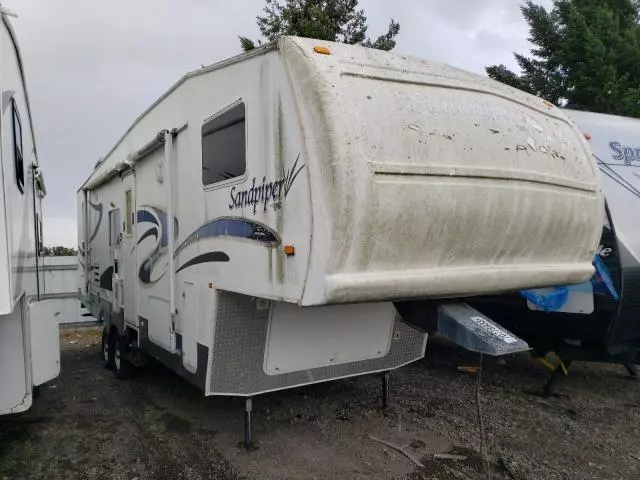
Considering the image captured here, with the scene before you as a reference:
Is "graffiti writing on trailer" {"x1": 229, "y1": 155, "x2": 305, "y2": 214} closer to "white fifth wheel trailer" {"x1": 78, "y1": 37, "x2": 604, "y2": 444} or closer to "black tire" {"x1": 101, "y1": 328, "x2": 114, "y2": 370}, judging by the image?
"white fifth wheel trailer" {"x1": 78, "y1": 37, "x2": 604, "y2": 444}

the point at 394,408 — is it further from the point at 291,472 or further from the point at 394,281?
the point at 394,281

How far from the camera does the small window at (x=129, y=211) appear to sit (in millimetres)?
6332

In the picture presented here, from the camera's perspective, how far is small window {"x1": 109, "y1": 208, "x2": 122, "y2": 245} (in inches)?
277

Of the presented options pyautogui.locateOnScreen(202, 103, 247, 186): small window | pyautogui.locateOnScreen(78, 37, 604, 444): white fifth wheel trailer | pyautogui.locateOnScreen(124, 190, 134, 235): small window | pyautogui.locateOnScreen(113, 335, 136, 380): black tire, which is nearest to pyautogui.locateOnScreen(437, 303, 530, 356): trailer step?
pyautogui.locateOnScreen(78, 37, 604, 444): white fifth wheel trailer

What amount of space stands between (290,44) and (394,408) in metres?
3.93

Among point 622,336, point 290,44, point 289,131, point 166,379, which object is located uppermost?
point 290,44

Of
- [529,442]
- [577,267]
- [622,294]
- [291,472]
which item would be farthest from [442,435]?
[622,294]

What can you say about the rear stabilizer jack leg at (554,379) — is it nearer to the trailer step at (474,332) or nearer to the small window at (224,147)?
the trailer step at (474,332)

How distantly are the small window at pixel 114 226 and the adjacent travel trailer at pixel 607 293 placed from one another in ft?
16.5

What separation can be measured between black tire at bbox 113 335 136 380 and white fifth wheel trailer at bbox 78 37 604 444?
69.0 inches

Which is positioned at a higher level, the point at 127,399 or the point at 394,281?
the point at 394,281

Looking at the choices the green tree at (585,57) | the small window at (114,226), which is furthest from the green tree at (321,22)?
the small window at (114,226)

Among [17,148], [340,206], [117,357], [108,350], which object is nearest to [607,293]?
[340,206]

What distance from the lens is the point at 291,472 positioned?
4.14 m
